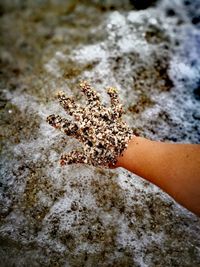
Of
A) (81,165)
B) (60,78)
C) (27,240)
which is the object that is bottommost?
(27,240)

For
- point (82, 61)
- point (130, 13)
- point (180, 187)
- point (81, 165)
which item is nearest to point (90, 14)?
point (130, 13)

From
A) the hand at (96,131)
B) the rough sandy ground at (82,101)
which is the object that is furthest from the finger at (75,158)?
the rough sandy ground at (82,101)

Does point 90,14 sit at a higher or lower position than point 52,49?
higher

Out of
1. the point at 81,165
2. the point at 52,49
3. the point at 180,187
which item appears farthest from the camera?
the point at 52,49

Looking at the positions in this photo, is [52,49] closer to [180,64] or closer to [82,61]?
[82,61]

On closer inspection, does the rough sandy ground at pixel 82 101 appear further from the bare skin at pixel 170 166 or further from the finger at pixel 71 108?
the finger at pixel 71 108

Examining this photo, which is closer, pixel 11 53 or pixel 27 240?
pixel 27 240

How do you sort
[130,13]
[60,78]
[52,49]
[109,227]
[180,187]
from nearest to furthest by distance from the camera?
1. [180,187]
2. [109,227]
3. [60,78]
4. [52,49]
5. [130,13]

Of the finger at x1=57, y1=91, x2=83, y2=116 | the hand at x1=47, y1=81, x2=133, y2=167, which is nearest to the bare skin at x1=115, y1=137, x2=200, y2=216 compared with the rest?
the hand at x1=47, y1=81, x2=133, y2=167
